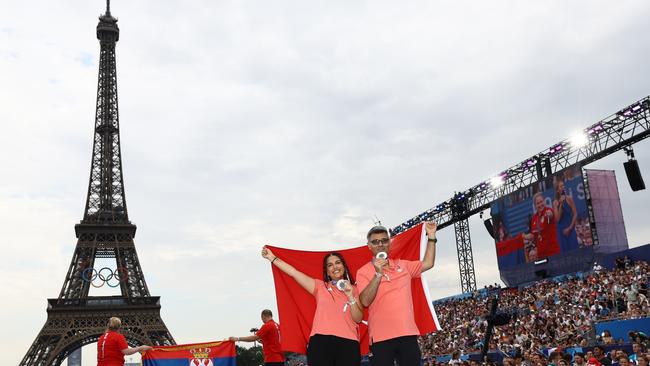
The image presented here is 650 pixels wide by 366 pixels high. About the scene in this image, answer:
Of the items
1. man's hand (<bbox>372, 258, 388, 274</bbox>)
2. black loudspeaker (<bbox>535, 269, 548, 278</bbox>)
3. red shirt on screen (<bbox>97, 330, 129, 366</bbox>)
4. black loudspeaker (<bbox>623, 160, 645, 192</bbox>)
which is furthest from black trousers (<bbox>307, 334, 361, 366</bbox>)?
black loudspeaker (<bbox>535, 269, 548, 278</bbox>)

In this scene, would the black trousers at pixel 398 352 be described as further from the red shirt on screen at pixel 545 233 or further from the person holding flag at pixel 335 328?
the red shirt on screen at pixel 545 233

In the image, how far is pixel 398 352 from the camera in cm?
502

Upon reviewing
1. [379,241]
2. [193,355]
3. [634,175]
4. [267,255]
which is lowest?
[193,355]

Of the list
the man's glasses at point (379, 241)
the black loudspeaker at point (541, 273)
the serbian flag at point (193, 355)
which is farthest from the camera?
the black loudspeaker at point (541, 273)

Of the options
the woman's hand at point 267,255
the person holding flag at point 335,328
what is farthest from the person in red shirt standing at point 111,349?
the person holding flag at point 335,328

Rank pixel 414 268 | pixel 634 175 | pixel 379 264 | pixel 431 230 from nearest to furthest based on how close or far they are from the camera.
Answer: pixel 379 264 < pixel 414 268 < pixel 431 230 < pixel 634 175

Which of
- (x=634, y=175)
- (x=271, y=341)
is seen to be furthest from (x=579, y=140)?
(x=271, y=341)

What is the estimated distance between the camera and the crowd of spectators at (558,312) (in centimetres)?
2067

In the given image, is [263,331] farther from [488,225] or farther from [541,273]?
[488,225]

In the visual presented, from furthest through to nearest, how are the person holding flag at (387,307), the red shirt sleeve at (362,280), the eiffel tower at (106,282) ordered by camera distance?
1. the eiffel tower at (106,282)
2. the red shirt sleeve at (362,280)
3. the person holding flag at (387,307)

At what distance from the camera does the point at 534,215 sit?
34.2 metres

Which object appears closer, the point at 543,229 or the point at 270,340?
the point at 270,340

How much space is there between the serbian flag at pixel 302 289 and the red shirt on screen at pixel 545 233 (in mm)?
28460

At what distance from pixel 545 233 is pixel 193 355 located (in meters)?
27.3
